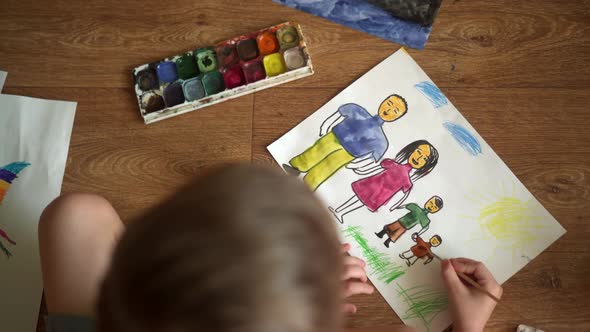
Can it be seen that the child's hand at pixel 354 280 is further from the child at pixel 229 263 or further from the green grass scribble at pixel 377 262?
the child at pixel 229 263

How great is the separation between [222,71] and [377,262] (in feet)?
1.08

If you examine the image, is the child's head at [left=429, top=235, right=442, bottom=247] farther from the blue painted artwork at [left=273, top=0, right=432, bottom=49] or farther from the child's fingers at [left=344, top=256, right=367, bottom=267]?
the blue painted artwork at [left=273, top=0, right=432, bottom=49]

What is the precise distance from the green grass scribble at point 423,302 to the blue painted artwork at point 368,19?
33 centimetres

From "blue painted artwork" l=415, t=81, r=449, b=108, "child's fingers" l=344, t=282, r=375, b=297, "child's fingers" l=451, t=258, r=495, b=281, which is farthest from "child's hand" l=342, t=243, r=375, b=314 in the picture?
"blue painted artwork" l=415, t=81, r=449, b=108

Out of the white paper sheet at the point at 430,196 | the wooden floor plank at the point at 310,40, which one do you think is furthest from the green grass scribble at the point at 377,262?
the wooden floor plank at the point at 310,40

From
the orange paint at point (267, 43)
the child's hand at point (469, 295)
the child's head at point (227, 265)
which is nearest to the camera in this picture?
the child's head at point (227, 265)

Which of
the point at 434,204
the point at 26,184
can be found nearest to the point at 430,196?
the point at 434,204

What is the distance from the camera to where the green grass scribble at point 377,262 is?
0.61 meters

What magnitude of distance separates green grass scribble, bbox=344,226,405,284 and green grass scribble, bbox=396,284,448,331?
18 millimetres

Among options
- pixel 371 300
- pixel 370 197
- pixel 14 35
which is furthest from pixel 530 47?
pixel 14 35

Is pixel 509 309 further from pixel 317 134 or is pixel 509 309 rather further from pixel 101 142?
pixel 101 142

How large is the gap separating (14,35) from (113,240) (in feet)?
1.16

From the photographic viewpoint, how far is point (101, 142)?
2.22 ft

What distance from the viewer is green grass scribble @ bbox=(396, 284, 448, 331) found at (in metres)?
0.60
